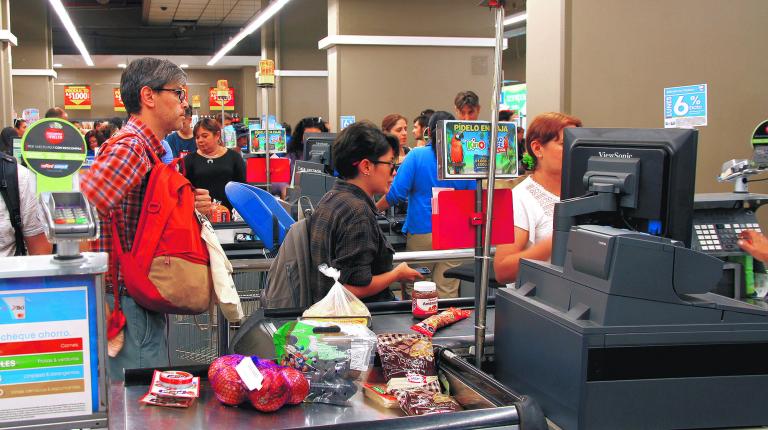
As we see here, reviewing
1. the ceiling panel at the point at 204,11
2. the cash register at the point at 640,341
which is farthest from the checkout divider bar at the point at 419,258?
the ceiling panel at the point at 204,11

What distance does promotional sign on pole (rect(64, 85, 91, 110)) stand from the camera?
28.0 meters

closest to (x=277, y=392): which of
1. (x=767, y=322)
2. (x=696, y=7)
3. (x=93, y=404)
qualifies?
Result: (x=93, y=404)

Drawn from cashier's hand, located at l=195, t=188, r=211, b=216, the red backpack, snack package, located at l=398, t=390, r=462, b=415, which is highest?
cashier's hand, located at l=195, t=188, r=211, b=216

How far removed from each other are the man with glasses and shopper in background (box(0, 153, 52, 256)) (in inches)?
42.2

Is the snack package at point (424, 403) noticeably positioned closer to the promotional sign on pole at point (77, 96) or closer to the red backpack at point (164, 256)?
the red backpack at point (164, 256)

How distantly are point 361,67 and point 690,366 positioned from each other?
37.6ft

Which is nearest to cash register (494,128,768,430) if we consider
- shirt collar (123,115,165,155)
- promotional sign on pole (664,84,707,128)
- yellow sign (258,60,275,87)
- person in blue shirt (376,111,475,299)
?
shirt collar (123,115,165,155)

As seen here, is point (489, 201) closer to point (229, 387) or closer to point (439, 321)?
point (439, 321)

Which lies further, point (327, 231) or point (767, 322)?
point (327, 231)

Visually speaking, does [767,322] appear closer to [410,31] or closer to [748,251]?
[748,251]

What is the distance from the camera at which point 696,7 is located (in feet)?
17.3

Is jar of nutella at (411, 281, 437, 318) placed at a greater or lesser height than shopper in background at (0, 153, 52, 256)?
lesser

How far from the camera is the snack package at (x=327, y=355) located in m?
1.72

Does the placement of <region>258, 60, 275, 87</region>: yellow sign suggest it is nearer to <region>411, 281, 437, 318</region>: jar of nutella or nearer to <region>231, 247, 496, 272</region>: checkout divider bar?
<region>231, 247, 496, 272</region>: checkout divider bar
